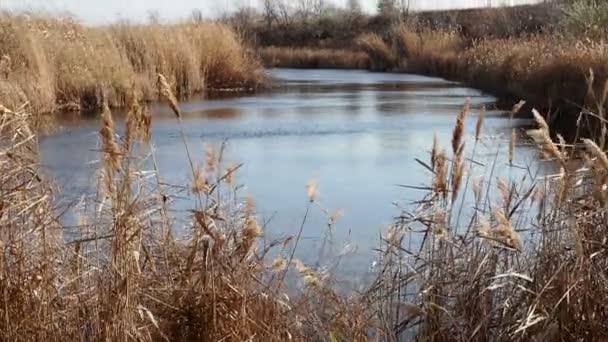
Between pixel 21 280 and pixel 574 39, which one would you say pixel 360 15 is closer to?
pixel 574 39

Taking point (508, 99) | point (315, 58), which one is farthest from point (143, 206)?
point (315, 58)

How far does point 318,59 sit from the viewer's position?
23766 millimetres

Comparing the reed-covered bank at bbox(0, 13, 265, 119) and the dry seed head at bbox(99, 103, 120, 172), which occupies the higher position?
the dry seed head at bbox(99, 103, 120, 172)

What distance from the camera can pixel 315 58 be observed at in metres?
23.9

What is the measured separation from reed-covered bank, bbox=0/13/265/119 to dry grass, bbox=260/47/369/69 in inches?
291

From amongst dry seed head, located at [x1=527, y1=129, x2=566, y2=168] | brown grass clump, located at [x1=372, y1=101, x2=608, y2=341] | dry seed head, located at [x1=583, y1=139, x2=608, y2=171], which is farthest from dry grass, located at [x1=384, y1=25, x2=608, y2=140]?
dry seed head, located at [x1=583, y1=139, x2=608, y2=171]

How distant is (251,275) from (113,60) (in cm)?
911

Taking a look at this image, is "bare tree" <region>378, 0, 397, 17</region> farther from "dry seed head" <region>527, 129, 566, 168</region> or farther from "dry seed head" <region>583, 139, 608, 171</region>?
"dry seed head" <region>583, 139, 608, 171</region>

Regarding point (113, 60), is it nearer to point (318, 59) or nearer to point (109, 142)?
point (109, 142)

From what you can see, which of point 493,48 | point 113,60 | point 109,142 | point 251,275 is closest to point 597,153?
point 251,275

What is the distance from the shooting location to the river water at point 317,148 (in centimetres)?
484

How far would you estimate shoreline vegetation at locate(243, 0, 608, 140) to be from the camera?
9562 mm

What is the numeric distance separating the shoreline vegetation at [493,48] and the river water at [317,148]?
0.59 m

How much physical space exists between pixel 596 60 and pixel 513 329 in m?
7.35
